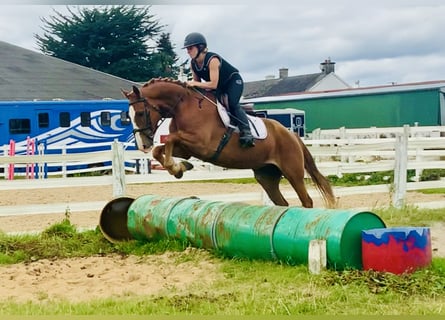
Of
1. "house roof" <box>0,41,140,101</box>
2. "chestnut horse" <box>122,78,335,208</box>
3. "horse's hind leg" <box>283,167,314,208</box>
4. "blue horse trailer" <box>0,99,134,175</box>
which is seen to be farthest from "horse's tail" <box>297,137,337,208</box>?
"blue horse trailer" <box>0,99,134,175</box>

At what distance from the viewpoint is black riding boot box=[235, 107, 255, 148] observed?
6.20 m

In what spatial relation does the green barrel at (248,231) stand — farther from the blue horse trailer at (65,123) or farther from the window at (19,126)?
the window at (19,126)

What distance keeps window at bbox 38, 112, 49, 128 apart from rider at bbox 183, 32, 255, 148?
11.3m

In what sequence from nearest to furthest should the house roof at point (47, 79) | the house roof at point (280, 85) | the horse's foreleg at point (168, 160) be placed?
1. the horse's foreleg at point (168, 160)
2. the house roof at point (47, 79)
3. the house roof at point (280, 85)

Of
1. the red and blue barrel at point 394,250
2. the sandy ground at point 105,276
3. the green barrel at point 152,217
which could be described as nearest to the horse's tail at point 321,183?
the sandy ground at point 105,276

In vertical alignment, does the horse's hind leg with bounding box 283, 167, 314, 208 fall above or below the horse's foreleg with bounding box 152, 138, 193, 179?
below

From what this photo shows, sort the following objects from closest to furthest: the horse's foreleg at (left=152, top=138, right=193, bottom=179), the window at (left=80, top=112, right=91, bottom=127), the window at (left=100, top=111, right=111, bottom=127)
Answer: the horse's foreleg at (left=152, top=138, right=193, bottom=179)
the window at (left=80, top=112, right=91, bottom=127)
the window at (left=100, top=111, right=111, bottom=127)

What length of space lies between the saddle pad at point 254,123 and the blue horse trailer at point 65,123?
10030 mm

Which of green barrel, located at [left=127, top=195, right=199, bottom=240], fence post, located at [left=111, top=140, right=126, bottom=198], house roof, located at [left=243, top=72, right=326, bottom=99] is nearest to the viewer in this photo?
green barrel, located at [left=127, top=195, right=199, bottom=240]

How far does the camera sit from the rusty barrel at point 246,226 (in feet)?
16.6

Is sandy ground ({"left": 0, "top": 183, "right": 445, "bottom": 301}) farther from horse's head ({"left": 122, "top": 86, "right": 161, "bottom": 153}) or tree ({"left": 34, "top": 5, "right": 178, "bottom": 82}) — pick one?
tree ({"left": 34, "top": 5, "right": 178, "bottom": 82})

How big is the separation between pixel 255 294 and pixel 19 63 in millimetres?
10568

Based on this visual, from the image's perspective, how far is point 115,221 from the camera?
6906mm

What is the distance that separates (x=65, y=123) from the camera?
56.4 ft
